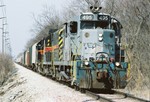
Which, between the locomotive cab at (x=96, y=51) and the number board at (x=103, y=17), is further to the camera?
the number board at (x=103, y=17)

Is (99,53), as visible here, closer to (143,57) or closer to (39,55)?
(143,57)

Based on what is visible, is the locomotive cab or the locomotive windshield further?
the locomotive windshield

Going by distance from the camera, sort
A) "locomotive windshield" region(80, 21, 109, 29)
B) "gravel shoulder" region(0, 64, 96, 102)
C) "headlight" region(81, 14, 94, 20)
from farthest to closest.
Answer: "locomotive windshield" region(80, 21, 109, 29)
"headlight" region(81, 14, 94, 20)
"gravel shoulder" region(0, 64, 96, 102)

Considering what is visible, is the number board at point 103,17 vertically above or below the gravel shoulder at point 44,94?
above

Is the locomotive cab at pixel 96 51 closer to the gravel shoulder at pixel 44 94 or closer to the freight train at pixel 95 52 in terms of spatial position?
the freight train at pixel 95 52

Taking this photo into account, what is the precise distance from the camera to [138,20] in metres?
20.1

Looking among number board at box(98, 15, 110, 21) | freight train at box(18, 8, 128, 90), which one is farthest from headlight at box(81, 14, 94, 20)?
number board at box(98, 15, 110, 21)

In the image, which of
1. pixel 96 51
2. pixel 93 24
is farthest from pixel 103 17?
pixel 96 51

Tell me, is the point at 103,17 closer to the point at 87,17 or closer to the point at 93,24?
the point at 93,24

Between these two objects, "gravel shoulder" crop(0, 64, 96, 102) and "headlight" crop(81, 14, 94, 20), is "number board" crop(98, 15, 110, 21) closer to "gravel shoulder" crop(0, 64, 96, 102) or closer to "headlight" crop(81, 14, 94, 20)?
"headlight" crop(81, 14, 94, 20)

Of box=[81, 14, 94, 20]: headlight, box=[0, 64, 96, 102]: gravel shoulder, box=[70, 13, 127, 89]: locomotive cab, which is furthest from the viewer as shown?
box=[81, 14, 94, 20]: headlight

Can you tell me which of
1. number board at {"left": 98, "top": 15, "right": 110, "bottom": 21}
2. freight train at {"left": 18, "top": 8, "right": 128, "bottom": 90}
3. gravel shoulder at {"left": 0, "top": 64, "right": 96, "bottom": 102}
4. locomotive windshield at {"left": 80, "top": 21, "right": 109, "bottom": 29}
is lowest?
gravel shoulder at {"left": 0, "top": 64, "right": 96, "bottom": 102}

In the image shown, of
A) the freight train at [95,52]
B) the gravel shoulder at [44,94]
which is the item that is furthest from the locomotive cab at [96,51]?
the gravel shoulder at [44,94]

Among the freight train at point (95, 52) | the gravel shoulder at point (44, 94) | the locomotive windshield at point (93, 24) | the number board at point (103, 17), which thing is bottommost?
the gravel shoulder at point (44, 94)
